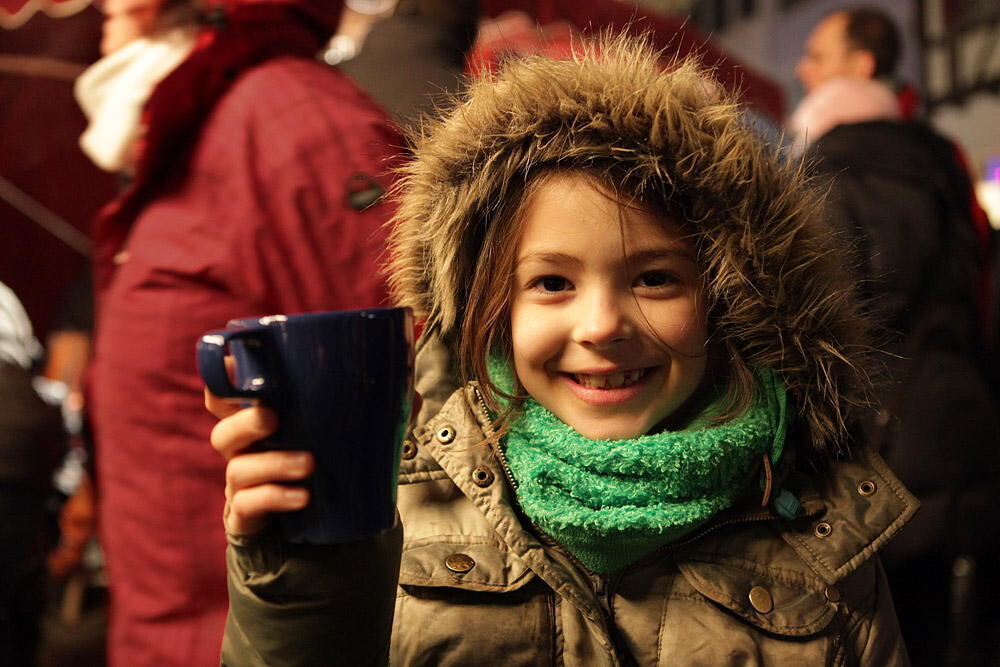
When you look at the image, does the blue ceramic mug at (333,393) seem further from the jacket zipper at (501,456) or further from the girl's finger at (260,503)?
the jacket zipper at (501,456)

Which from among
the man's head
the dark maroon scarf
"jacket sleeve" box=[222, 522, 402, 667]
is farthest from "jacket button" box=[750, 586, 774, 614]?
the man's head

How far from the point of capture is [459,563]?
34.8 inches

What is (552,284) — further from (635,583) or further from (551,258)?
(635,583)

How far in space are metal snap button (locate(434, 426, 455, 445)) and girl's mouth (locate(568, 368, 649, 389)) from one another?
0.14 meters

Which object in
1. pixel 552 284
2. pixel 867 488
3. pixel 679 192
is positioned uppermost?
pixel 679 192

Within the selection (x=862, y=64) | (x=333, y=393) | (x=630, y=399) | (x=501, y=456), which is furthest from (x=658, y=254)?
(x=862, y=64)

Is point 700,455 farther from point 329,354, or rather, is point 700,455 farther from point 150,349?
point 150,349

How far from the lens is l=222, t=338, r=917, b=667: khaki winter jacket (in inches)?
34.3

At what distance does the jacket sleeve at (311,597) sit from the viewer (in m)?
0.66

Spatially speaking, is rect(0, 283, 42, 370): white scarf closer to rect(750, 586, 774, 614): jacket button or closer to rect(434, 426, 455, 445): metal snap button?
rect(434, 426, 455, 445): metal snap button

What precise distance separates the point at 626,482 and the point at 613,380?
0.31ft

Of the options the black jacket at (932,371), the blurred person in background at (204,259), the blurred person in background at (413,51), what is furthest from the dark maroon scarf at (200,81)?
the black jacket at (932,371)

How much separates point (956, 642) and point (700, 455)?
139 centimetres

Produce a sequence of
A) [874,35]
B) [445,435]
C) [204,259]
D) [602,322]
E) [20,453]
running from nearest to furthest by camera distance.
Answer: [602,322] → [445,435] → [204,259] → [20,453] → [874,35]
